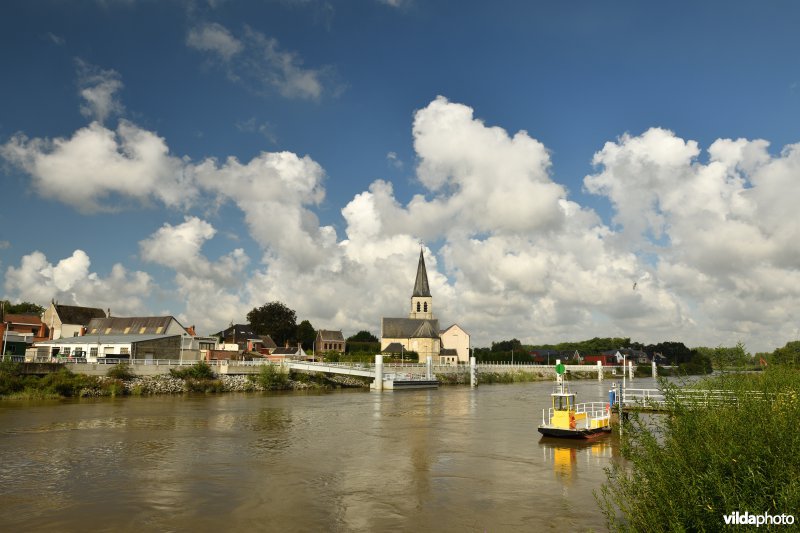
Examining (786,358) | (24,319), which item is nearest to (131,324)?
(24,319)

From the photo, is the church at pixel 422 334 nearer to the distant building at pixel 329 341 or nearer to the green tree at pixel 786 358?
the distant building at pixel 329 341

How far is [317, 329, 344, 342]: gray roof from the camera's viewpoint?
12988 centimetres

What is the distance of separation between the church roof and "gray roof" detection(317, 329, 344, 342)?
2086 centimetres

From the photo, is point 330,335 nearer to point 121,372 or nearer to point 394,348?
point 394,348

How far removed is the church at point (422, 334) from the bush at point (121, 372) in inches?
2766

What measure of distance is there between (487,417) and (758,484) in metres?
34.1

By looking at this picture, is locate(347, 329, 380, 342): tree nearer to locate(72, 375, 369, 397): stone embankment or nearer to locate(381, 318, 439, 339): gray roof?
locate(381, 318, 439, 339): gray roof

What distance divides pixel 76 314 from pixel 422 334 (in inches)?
2663

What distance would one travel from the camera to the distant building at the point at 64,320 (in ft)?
281

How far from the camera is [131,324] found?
271ft

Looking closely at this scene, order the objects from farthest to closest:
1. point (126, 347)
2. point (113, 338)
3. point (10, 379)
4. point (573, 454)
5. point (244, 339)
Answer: point (244, 339)
point (113, 338)
point (126, 347)
point (10, 379)
point (573, 454)

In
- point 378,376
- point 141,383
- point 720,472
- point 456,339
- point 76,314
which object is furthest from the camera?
point 456,339

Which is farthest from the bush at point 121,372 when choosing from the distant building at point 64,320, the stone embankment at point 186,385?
the distant building at point 64,320

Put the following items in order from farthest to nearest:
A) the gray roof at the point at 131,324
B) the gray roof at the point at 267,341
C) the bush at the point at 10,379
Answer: the gray roof at the point at 267,341 < the gray roof at the point at 131,324 < the bush at the point at 10,379
